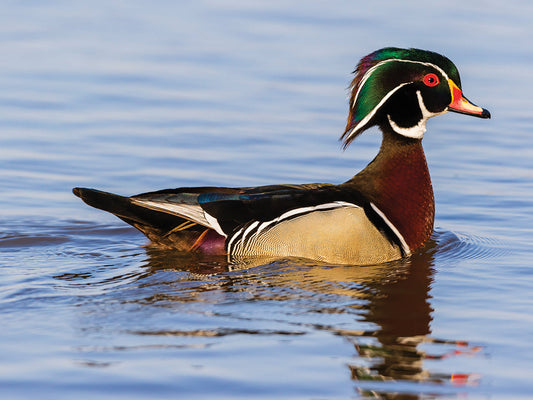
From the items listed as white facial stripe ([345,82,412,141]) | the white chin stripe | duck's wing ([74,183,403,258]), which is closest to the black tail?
duck's wing ([74,183,403,258])

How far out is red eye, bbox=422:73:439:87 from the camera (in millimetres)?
8461

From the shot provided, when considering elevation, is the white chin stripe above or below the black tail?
above

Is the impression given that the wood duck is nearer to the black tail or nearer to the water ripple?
the black tail

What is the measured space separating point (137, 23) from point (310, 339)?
999cm

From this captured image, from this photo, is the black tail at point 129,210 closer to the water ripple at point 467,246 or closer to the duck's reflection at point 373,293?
the duck's reflection at point 373,293

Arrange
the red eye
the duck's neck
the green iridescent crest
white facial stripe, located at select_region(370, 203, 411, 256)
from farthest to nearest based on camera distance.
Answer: the red eye < the green iridescent crest < the duck's neck < white facial stripe, located at select_region(370, 203, 411, 256)

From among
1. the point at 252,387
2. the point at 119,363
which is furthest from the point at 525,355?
the point at 119,363

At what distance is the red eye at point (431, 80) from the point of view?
27.8 ft

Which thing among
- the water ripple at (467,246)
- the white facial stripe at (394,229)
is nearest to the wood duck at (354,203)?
the white facial stripe at (394,229)

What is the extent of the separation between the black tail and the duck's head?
1.63m

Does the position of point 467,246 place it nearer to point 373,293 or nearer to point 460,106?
point 460,106

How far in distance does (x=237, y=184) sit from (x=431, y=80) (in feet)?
8.18

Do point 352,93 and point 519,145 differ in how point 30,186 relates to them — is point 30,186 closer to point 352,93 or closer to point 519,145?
point 352,93

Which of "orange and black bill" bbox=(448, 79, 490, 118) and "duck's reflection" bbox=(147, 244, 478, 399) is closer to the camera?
"duck's reflection" bbox=(147, 244, 478, 399)
